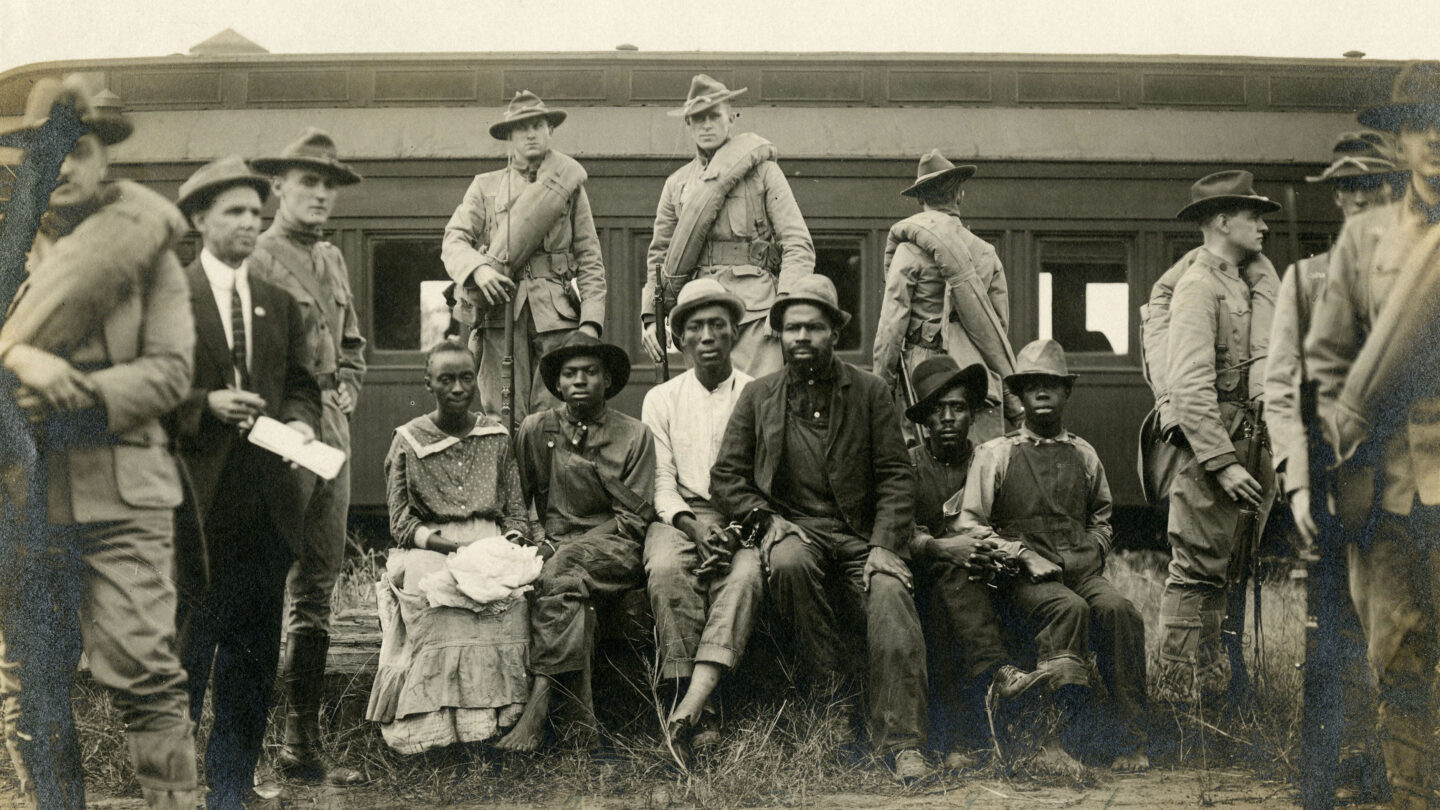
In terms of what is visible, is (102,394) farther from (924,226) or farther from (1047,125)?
(1047,125)

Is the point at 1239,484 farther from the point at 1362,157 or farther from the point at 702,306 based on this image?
the point at 702,306

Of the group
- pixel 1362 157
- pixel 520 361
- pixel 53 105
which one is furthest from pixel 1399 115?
pixel 53 105

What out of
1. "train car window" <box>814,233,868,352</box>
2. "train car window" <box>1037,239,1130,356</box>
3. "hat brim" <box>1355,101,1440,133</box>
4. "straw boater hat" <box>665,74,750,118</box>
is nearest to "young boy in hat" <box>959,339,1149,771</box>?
"hat brim" <box>1355,101,1440,133</box>

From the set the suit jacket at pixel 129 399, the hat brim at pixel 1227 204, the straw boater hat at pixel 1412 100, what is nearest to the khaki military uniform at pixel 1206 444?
the hat brim at pixel 1227 204

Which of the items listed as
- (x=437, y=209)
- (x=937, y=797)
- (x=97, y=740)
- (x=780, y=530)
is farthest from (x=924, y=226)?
(x=97, y=740)

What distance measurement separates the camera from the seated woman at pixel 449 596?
4.69 metres

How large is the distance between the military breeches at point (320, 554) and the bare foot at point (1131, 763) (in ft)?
9.58

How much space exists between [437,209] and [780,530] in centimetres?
443

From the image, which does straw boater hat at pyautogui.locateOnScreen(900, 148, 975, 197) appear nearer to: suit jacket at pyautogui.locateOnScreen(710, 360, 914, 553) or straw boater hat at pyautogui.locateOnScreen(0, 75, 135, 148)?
suit jacket at pyautogui.locateOnScreen(710, 360, 914, 553)

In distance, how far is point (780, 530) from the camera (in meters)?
4.92

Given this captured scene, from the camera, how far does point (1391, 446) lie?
443 cm

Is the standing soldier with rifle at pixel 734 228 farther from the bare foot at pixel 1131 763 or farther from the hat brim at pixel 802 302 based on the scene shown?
the bare foot at pixel 1131 763

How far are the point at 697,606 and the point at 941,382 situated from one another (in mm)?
1391

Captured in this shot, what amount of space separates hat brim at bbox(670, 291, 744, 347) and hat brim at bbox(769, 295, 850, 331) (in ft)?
0.66
